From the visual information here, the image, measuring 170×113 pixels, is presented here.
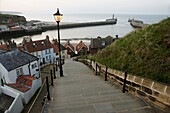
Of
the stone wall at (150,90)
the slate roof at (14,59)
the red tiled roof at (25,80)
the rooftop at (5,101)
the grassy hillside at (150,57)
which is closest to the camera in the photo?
the stone wall at (150,90)

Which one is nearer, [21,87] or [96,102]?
[96,102]

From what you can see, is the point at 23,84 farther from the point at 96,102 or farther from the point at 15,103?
the point at 96,102

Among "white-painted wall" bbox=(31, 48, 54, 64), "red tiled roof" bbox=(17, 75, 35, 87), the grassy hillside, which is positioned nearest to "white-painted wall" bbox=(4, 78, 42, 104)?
"red tiled roof" bbox=(17, 75, 35, 87)

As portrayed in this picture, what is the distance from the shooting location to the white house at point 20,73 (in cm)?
1894

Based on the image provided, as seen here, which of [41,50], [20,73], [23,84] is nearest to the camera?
[23,84]

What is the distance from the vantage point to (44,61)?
124 ft

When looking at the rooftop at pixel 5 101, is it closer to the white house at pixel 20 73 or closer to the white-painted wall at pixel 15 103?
the white-painted wall at pixel 15 103

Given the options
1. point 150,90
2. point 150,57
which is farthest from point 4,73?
point 150,90

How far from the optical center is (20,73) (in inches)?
917

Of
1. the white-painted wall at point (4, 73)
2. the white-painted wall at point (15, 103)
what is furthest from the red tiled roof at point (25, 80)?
the white-painted wall at point (15, 103)

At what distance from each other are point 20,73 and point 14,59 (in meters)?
2.15

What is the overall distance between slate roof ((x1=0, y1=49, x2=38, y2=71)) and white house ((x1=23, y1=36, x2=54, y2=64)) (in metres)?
10.4

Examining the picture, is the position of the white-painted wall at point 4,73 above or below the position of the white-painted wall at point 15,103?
above

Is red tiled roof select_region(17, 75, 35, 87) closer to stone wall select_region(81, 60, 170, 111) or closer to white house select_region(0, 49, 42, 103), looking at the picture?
white house select_region(0, 49, 42, 103)
